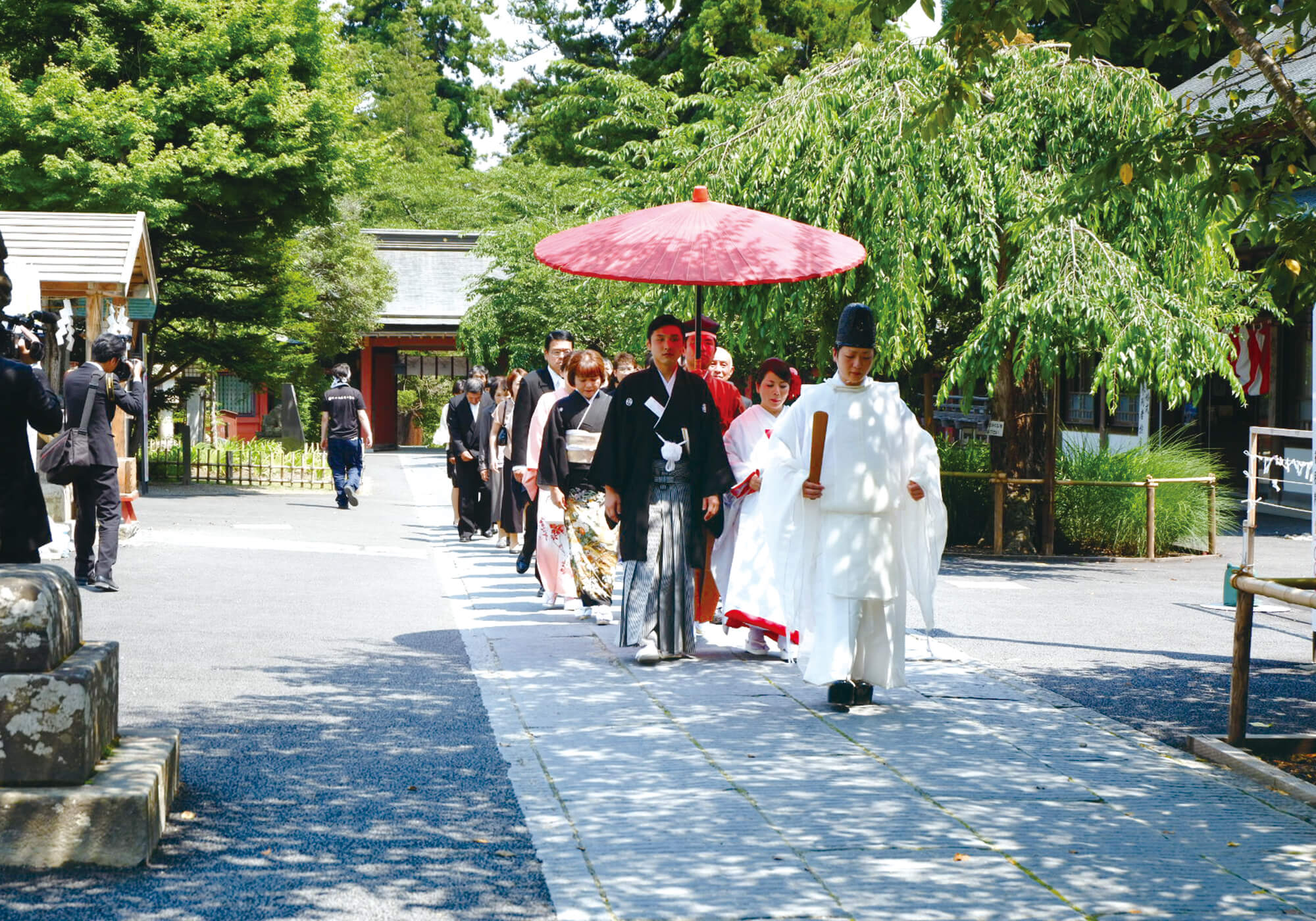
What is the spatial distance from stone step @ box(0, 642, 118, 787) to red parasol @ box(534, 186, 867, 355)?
3618 mm

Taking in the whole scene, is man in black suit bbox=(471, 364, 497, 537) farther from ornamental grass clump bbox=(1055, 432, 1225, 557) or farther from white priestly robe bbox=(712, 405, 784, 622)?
white priestly robe bbox=(712, 405, 784, 622)

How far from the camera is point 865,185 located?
462 inches

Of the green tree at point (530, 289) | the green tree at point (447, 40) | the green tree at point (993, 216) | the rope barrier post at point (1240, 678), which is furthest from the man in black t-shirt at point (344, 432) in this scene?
the green tree at point (447, 40)

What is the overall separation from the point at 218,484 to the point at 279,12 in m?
7.28

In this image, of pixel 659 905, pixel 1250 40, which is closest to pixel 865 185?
pixel 1250 40

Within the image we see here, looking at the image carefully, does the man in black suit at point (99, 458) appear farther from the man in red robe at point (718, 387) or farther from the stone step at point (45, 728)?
the stone step at point (45, 728)

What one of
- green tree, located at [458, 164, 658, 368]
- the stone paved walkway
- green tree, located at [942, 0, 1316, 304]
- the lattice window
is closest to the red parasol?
green tree, located at [942, 0, 1316, 304]

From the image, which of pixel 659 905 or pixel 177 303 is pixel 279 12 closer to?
pixel 177 303

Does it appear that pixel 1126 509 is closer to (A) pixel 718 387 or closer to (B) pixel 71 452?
(A) pixel 718 387

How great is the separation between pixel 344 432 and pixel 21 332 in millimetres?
11644

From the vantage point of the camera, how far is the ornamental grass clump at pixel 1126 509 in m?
13.8

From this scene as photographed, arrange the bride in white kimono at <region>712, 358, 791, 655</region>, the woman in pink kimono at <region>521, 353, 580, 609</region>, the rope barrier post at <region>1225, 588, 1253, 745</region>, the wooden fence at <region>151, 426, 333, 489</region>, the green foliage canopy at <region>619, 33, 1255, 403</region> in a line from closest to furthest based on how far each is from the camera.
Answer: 1. the rope barrier post at <region>1225, 588, 1253, 745</region>
2. the bride in white kimono at <region>712, 358, 791, 655</region>
3. the woman in pink kimono at <region>521, 353, 580, 609</region>
4. the green foliage canopy at <region>619, 33, 1255, 403</region>
5. the wooden fence at <region>151, 426, 333, 489</region>

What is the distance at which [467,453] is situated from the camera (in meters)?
14.6

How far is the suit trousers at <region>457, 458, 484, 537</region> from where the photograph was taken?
48.1 ft
